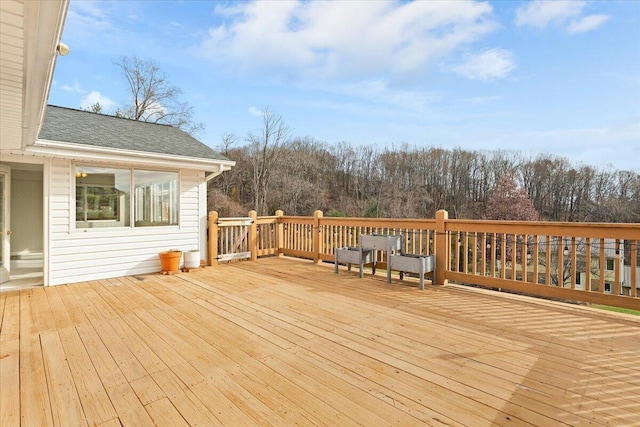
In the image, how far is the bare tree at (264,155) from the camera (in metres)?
18.4

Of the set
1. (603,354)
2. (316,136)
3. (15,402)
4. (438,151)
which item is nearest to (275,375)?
(15,402)

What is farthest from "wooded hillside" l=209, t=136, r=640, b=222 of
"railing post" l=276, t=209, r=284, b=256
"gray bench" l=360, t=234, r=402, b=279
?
"gray bench" l=360, t=234, r=402, b=279

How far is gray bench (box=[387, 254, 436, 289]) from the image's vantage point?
4441 millimetres

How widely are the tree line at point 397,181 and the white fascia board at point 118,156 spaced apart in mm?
10009

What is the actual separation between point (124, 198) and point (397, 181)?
19317 mm

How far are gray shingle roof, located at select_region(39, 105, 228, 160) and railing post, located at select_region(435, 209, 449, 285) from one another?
4.47 meters

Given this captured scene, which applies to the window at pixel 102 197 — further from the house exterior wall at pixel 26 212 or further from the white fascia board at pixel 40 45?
the white fascia board at pixel 40 45

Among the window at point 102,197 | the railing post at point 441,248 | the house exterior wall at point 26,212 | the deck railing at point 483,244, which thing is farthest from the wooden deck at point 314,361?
the house exterior wall at point 26,212

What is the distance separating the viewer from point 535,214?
17547mm

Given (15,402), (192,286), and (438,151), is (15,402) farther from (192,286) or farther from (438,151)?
(438,151)

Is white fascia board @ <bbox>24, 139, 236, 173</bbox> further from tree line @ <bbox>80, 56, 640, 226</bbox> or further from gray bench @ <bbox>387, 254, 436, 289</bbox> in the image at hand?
tree line @ <bbox>80, 56, 640, 226</bbox>

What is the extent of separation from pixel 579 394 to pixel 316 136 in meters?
21.9

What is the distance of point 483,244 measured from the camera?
428 centimetres

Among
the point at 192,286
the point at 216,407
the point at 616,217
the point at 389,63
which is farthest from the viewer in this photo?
the point at 616,217
